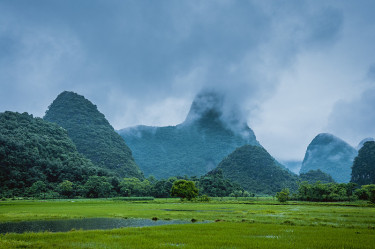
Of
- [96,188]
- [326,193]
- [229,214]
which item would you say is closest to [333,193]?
[326,193]

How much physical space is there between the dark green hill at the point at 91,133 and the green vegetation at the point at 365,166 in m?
85.4

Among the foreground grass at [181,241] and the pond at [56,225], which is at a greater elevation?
the foreground grass at [181,241]

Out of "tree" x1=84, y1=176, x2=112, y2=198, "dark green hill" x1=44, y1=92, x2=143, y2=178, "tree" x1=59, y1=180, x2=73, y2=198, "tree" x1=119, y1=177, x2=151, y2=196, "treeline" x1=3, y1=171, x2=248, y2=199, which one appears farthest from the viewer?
"dark green hill" x1=44, y1=92, x2=143, y2=178

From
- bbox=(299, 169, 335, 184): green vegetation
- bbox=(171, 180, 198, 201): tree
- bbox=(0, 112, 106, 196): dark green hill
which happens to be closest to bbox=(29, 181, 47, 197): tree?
bbox=(0, 112, 106, 196): dark green hill

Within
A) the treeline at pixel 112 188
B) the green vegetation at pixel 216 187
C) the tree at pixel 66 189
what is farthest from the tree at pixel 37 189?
the green vegetation at pixel 216 187

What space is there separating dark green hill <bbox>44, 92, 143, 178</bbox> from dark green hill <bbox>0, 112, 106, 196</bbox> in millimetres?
22440

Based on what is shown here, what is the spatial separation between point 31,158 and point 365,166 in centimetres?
10777

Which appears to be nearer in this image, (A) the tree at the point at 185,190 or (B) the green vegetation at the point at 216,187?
(A) the tree at the point at 185,190

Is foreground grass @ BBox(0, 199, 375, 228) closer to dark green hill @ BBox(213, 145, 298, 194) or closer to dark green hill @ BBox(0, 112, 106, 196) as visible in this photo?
dark green hill @ BBox(0, 112, 106, 196)

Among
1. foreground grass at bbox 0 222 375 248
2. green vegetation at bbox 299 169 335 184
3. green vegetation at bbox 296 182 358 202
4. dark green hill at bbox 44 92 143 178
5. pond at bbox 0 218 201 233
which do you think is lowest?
pond at bbox 0 218 201 233

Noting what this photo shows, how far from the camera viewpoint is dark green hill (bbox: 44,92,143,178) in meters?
112

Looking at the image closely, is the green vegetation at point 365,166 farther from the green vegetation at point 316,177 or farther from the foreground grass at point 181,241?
the foreground grass at point 181,241

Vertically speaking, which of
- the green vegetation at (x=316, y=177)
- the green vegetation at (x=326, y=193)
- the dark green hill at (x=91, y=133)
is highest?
the dark green hill at (x=91, y=133)

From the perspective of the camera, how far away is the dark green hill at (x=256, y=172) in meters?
104
